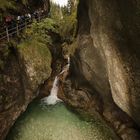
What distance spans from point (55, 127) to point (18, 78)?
150 inches

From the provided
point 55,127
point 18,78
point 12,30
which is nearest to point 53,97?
point 55,127

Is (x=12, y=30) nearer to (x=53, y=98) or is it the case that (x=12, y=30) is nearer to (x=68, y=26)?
(x=53, y=98)

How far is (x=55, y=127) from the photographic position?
15.8 m

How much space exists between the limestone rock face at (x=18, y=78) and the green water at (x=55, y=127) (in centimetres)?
91

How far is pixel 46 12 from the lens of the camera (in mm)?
24781

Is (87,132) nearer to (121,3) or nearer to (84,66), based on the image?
(84,66)

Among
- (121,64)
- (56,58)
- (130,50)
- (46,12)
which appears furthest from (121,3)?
(46,12)

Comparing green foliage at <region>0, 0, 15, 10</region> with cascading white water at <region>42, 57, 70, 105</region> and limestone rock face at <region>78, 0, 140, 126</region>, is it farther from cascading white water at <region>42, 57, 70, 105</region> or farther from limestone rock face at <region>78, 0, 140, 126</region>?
cascading white water at <region>42, 57, 70, 105</region>

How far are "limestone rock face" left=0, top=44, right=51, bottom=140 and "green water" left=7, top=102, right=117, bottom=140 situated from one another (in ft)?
2.98

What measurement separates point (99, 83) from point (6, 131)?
6.89 m

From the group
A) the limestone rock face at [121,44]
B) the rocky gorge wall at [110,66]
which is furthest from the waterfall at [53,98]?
the limestone rock face at [121,44]

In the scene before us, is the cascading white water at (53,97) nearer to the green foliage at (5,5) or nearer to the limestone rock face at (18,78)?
the limestone rock face at (18,78)

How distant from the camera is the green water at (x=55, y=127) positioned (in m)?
14.8

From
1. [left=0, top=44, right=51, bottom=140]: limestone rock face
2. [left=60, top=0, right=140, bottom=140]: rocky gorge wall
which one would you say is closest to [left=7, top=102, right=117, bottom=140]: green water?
[left=0, top=44, right=51, bottom=140]: limestone rock face
